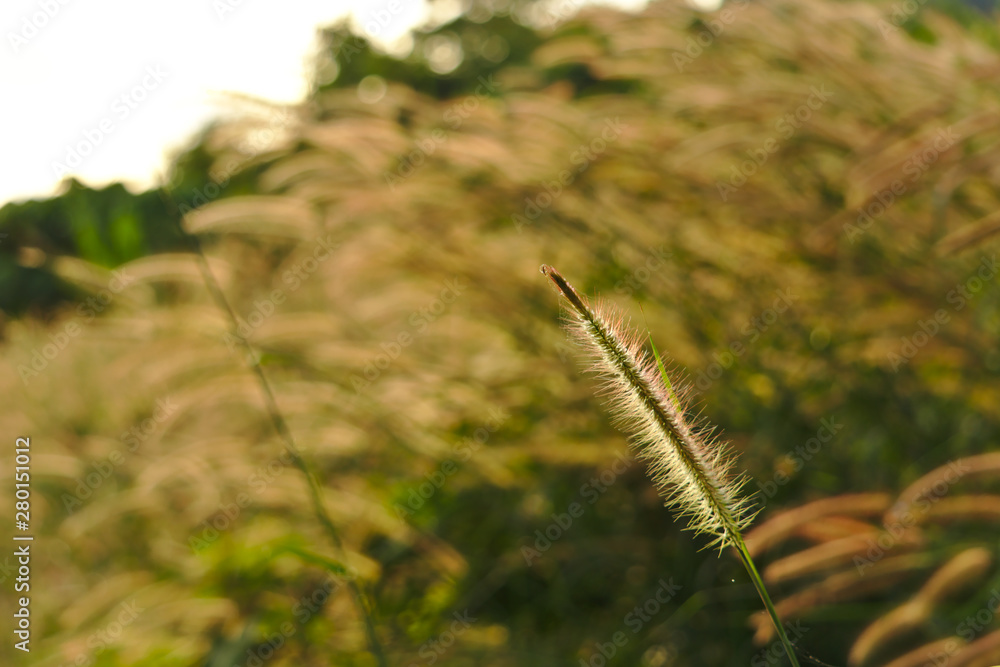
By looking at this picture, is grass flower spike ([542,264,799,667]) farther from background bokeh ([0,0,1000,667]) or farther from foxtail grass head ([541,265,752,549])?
background bokeh ([0,0,1000,667])

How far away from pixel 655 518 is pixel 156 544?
1966mm

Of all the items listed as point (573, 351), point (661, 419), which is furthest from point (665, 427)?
point (573, 351)

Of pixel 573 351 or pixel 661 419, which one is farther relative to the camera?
pixel 573 351

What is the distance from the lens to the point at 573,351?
6.98ft

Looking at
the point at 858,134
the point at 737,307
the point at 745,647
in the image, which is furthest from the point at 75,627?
the point at 858,134

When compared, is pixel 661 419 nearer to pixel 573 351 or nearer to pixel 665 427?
pixel 665 427

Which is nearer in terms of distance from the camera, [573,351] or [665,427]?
[665,427]

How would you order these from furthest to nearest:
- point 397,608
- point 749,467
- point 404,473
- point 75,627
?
point 404,473 → point 75,627 → point 397,608 → point 749,467

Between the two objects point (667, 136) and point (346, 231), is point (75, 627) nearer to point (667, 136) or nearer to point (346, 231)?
point (346, 231)

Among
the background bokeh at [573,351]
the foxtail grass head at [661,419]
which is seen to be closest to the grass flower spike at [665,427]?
the foxtail grass head at [661,419]

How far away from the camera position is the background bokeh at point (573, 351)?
1919 millimetres

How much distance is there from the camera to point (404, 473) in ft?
8.76

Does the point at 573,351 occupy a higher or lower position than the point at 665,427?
lower

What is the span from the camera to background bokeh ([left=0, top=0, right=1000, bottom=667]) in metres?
1.92
